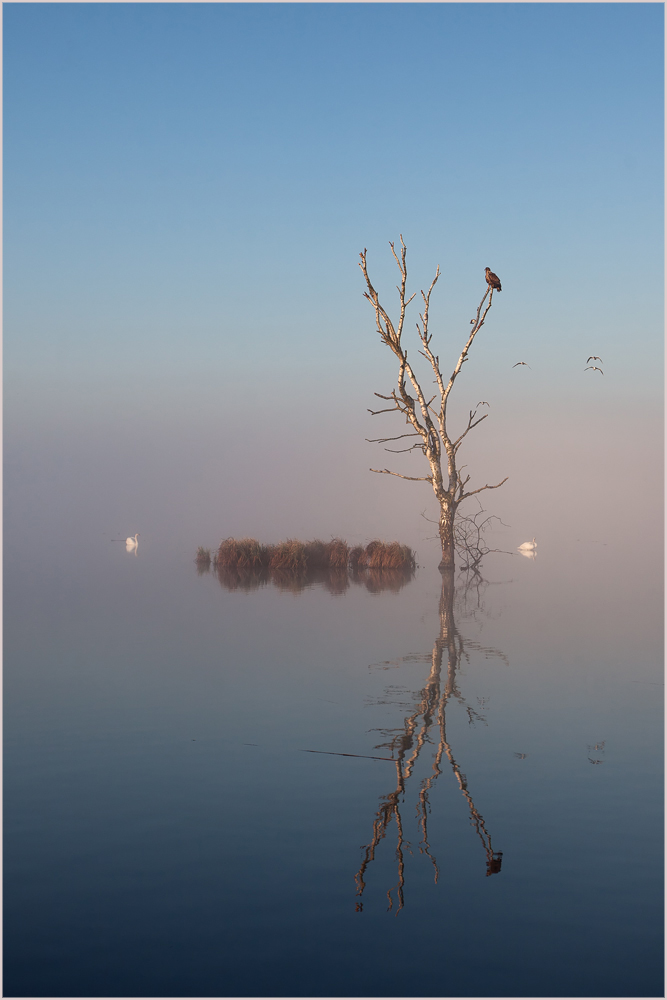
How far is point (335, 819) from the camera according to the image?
576 centimetres

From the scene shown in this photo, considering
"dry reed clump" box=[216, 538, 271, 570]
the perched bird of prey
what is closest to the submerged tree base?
"dry reed clump" box=[216, 538, 271, 570]

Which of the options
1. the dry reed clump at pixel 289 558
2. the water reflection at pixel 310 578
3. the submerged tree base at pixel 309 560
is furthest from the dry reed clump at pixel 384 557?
the dry reed clump at pixel 289 558

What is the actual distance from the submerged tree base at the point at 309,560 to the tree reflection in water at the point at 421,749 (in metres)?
15.9

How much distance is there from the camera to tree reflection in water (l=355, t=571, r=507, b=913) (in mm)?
5090

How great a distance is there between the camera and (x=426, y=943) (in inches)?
164

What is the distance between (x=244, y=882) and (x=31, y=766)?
3162 millimetres

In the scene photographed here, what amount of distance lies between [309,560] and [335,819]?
81.7ft

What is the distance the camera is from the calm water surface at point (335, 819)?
4086 millimetres

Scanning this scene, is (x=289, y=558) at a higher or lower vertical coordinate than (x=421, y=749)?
higher

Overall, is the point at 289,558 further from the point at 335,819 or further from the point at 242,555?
the point at 335,819

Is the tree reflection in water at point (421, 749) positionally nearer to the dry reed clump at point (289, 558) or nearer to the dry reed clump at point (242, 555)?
the dry reed clump at point (289, 558)

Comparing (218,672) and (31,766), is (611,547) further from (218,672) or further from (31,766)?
(31,766)

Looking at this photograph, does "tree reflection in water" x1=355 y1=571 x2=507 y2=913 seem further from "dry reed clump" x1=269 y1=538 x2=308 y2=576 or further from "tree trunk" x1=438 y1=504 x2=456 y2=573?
"dry reed clump" x1=269 y1=538 x2=308 y2=576

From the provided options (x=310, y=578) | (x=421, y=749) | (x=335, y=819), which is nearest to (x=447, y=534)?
(x=310, y=578)
